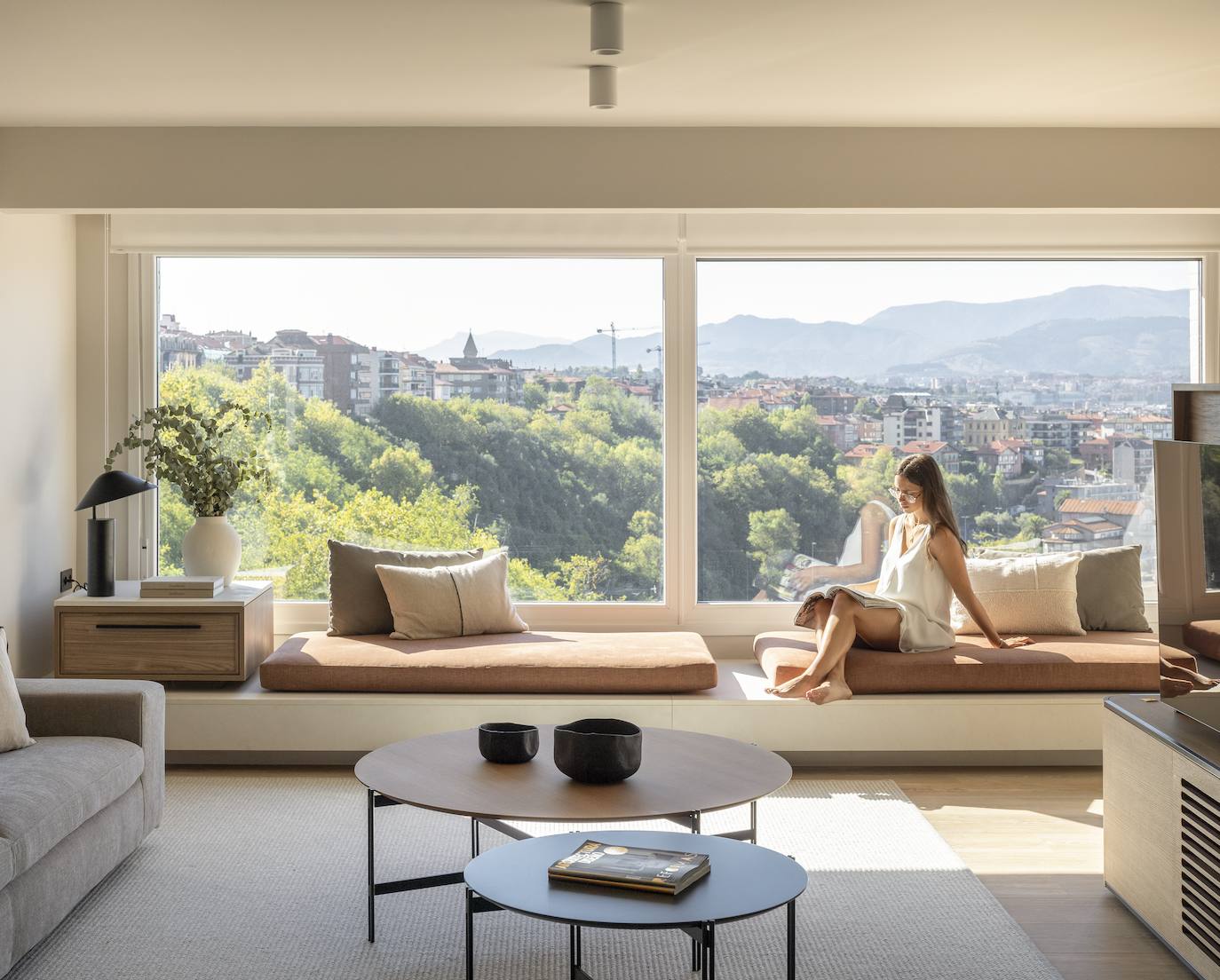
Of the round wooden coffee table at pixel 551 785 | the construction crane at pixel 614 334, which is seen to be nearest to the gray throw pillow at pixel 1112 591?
the construction crane at pixel 614 334

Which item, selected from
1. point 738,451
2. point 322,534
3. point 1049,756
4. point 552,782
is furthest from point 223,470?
point 1049,756

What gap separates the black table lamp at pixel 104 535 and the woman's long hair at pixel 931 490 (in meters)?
3.17

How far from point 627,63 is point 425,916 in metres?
2.65

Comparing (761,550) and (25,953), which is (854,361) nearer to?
(761,550)

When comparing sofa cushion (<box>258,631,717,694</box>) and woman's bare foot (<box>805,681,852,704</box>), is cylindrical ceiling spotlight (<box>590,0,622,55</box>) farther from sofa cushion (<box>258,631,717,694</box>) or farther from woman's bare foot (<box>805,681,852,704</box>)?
woman's bare foot (<box>805,681,852,704</box>)

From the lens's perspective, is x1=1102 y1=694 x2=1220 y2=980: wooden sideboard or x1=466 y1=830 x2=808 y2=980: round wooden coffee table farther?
x1=1102 y1=694 x2=1220 y2=980: wooden sideboard

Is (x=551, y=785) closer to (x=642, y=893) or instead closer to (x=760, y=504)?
(x=642, y=893)

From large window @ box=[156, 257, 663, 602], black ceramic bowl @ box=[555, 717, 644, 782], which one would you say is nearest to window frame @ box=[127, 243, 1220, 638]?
large window @ box=[156, 257, 663, 602]

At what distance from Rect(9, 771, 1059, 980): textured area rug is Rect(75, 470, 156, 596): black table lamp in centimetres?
111

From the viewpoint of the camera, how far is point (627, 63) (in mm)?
3791

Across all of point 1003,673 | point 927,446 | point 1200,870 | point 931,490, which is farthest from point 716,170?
point 1200,870

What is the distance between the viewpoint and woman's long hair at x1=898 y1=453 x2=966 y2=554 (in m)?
4.91

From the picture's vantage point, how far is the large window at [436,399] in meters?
5.58

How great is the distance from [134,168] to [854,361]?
127 inches
